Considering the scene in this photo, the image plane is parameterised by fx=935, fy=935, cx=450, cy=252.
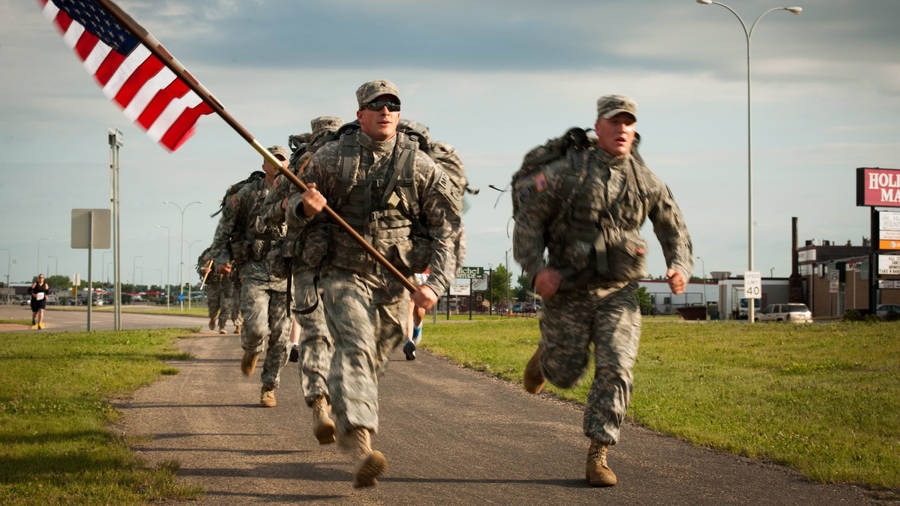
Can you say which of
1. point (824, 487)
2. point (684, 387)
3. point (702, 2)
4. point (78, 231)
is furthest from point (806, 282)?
point (824, 487)

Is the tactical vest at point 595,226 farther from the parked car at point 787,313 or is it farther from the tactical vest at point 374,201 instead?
the parked car at point 787,313

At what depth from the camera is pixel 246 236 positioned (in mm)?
10711

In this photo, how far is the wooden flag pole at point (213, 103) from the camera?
5.91 meters

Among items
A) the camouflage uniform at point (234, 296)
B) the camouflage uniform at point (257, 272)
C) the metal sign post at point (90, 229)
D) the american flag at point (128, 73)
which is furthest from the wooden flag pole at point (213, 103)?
the metal sign post at point (90, 229)

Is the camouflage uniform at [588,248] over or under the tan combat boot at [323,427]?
over

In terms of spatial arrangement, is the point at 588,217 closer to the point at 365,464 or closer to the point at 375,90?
the point at 375,90

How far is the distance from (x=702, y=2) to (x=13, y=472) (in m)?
37.7

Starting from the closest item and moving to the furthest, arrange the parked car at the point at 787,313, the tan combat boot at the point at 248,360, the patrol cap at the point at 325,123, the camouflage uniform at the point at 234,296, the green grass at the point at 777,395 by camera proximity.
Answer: the green grass at the point at 777,395 → the patrol cap at the point at 325,123 → the tan combat boot at the point at 248,360 → the camouflage uniform at the point at 234,296 → the parked car at the point at 787,313

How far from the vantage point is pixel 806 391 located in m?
11.6

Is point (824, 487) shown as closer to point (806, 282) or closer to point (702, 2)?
point (702, 2)

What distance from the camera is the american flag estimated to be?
6078 millimetres

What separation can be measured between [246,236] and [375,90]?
195 inches

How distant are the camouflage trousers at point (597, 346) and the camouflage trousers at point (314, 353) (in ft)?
4.99

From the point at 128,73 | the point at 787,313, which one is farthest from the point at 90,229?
the point at 787,313
